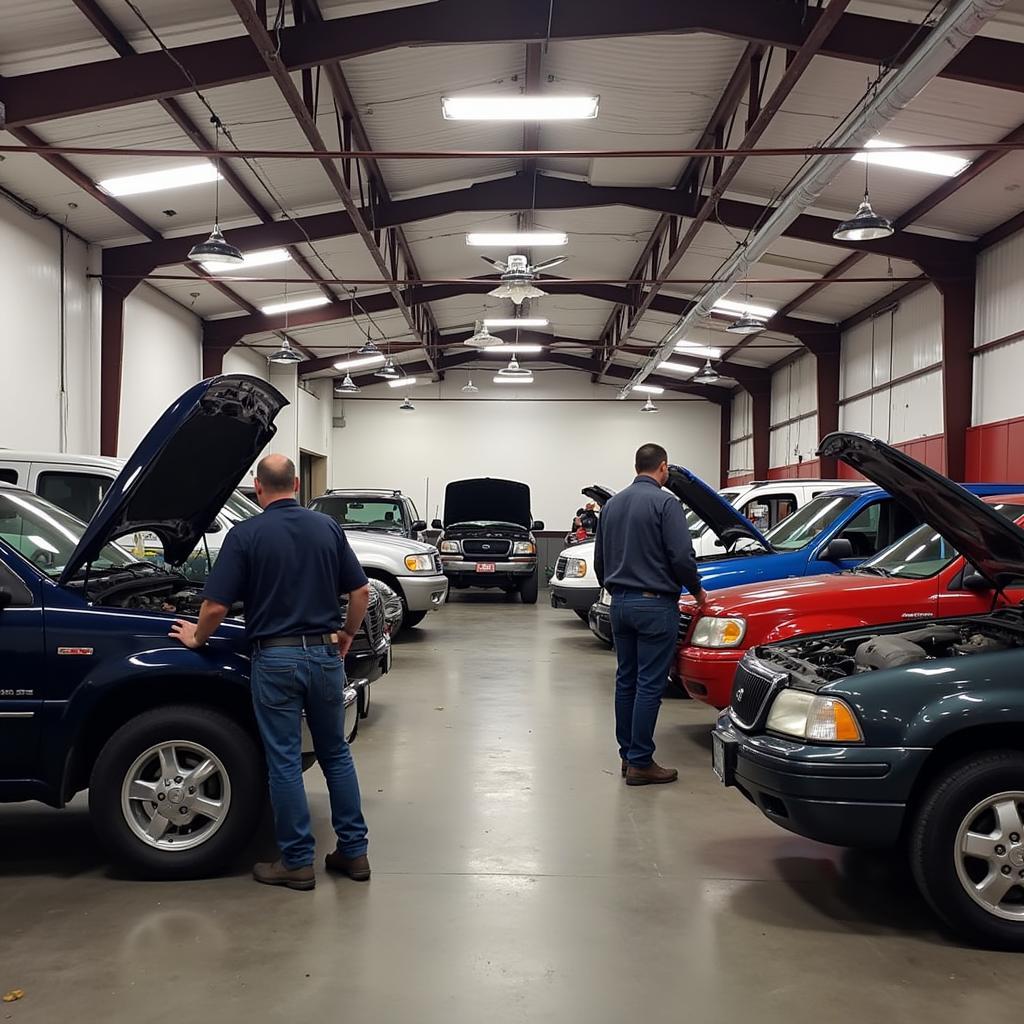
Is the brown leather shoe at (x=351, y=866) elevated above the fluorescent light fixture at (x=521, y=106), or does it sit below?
below

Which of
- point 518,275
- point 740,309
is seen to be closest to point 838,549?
point 518,275

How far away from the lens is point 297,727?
3.81 meters

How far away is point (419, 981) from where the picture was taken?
3145mm

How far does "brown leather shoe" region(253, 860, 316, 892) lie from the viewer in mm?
3875

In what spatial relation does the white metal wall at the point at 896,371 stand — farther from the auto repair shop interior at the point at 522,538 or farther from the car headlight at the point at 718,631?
the car headlight at the point at 718,631

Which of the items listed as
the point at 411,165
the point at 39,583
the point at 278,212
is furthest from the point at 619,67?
the point at 39,583

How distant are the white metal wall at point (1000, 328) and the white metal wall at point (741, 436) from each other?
11624mm

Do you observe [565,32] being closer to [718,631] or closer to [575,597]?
[575,597]

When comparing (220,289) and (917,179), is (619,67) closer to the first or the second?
(917,179)

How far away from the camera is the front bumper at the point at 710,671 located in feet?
18.6

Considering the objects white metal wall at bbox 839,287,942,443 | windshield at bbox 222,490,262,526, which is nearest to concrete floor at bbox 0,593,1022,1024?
windshield at bbox 222,490,262,526

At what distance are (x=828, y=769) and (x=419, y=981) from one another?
151cm

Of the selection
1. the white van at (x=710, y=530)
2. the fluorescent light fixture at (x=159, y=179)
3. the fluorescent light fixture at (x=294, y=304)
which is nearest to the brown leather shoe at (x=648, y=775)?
the white van at (x=710, y=530)

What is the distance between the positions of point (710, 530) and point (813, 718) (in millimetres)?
6557
